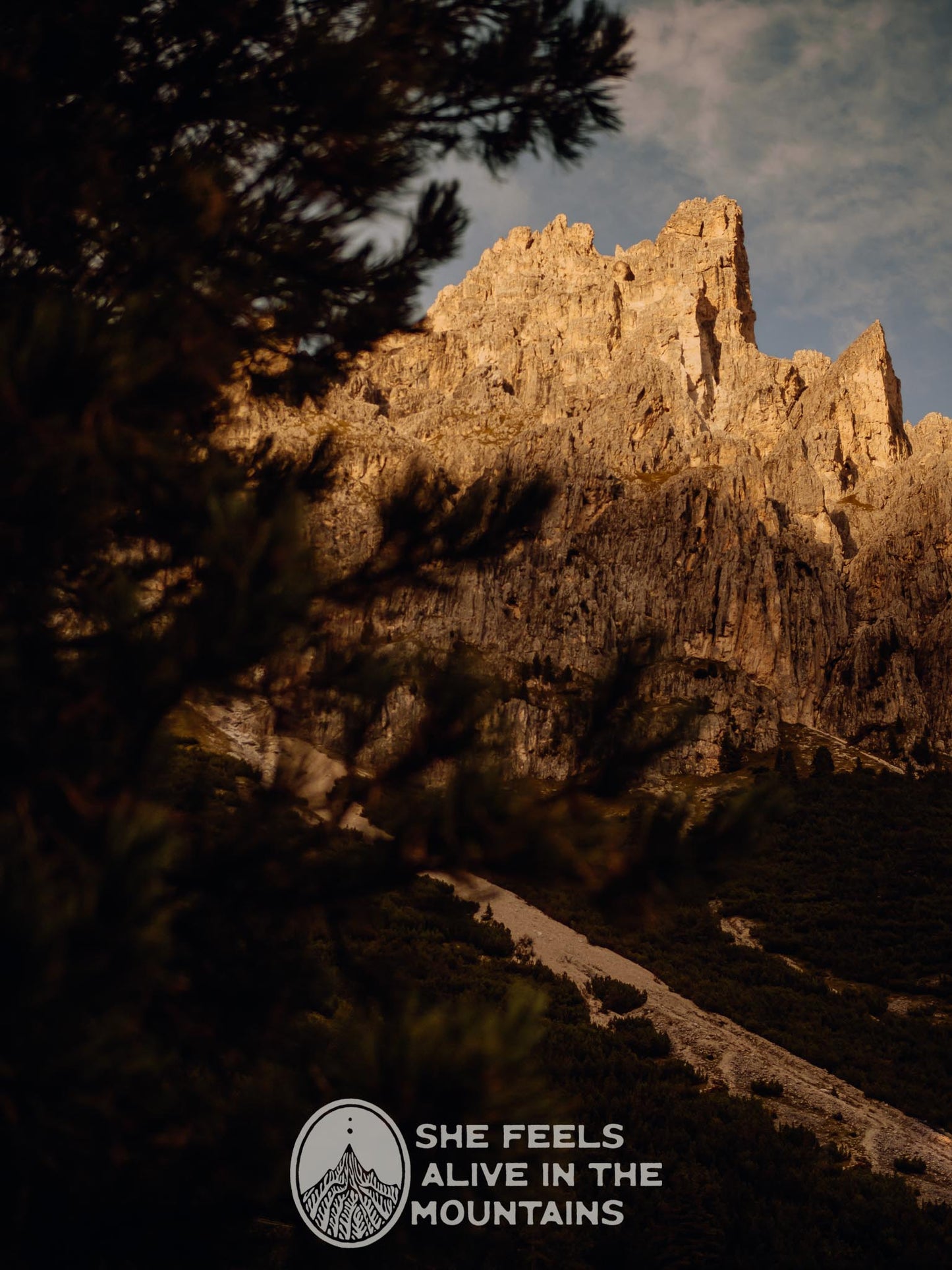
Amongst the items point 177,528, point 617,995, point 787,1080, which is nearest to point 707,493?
point 617,995

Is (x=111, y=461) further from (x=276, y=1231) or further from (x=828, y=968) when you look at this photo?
(x=828, y=968)

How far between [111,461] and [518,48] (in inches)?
176

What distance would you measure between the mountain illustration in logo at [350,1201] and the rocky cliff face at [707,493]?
47299mm

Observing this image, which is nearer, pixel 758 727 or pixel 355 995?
pixel 355 995

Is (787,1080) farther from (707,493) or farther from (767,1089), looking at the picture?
(707,493)

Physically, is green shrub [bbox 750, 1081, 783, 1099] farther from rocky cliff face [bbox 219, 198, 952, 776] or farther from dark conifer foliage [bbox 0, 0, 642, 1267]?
rocky cliff face [bbox 219, 198, 952, 776]

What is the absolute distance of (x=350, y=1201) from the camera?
3.86 metres

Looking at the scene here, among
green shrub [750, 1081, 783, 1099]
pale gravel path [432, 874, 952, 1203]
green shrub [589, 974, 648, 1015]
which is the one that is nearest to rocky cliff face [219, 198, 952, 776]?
pale gravel path [432, 874, 952, 1203]

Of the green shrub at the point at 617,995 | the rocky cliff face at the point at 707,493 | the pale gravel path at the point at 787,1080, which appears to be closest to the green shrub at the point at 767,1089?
the pale gravel path at the point at 787,1080

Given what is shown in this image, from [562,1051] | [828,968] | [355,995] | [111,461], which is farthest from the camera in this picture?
[828,968]

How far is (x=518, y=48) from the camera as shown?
570cm

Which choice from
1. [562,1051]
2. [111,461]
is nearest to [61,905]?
[111,461]

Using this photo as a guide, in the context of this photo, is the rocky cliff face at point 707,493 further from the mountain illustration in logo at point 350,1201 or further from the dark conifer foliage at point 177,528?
the mountain illustration in logo at point 350,1201

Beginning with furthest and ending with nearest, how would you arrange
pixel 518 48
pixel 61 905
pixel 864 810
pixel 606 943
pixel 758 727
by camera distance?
pixel 758 727
pixel 864 810
pixel 606 943
pixel 518 48
pixel 61 905
